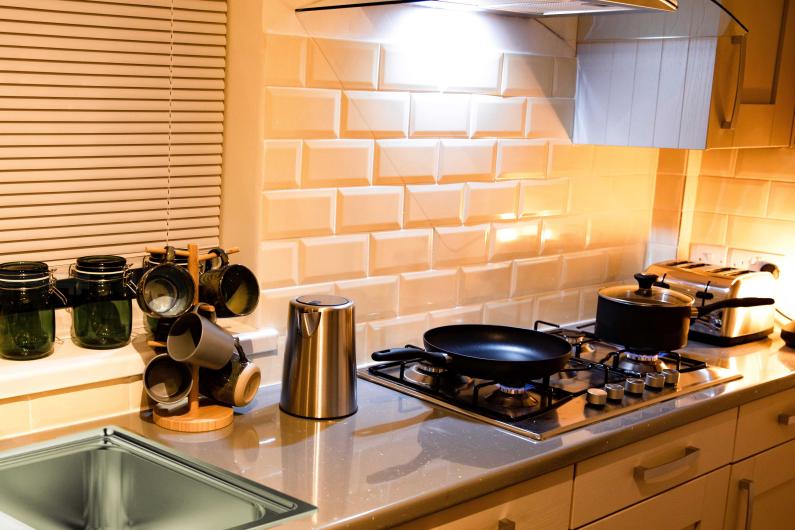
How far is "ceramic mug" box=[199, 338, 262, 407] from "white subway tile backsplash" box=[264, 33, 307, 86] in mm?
579

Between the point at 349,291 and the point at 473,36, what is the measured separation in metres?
0.74

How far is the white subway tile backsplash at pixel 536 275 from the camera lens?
8.92 ft

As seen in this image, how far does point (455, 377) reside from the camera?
2211 mm

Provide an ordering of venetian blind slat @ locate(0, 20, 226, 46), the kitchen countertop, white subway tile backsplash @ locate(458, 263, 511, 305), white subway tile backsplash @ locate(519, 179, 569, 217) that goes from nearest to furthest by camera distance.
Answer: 1. the kitchen countertop
2. venetian blind slat @ locate(0, 20, 226, 46)
3. white subway tile backsplash @ locate(458, 263, 511, 305)
4. white subway tile backsplash @ locate(519, 179, 569, 217)

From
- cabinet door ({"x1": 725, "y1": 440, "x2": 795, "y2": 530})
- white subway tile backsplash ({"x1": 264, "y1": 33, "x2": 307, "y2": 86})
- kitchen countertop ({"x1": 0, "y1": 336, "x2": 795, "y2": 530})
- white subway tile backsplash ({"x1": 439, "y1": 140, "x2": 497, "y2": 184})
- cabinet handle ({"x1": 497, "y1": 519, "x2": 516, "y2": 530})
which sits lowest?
cabinet door ({"x1": 725, "y1": 440, "x2": 795, "y2": 530})

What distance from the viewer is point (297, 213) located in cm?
213

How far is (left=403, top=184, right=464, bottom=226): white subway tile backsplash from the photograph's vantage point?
238 cm

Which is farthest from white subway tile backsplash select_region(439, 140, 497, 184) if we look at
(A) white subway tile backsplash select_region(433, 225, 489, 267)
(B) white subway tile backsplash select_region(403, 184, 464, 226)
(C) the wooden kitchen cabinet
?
(C) the wooden kitchen cabinet

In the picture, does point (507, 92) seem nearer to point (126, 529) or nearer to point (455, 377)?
point (455, 377)

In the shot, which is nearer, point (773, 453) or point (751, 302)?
point (773, 453)

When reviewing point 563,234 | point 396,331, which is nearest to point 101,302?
point 396,331

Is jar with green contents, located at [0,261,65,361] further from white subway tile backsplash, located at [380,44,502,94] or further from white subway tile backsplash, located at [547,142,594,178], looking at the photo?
white subway tile backsplash, located at [547,142,594,178]

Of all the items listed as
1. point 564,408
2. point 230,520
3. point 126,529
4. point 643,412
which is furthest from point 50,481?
point 643,412

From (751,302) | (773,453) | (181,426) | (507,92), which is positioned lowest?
(773,453)
